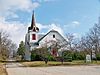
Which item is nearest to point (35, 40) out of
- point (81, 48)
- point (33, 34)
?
point (33, 34)

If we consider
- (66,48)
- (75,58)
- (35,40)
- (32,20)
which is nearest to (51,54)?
(75,58)

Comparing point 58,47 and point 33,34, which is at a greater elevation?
point 33,34

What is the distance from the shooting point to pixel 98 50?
67.5 meters

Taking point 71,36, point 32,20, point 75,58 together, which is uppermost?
point 32,20

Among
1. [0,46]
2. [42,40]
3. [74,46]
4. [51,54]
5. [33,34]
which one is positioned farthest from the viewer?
[33,34]

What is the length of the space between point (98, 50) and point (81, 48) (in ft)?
15.1

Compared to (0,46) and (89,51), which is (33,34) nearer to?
(89,51)

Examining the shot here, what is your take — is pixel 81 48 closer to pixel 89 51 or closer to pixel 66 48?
pixel 89 51

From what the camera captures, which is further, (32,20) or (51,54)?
(32,20)

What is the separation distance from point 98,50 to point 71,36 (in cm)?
836

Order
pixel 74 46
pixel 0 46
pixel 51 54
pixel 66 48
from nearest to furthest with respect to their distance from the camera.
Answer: pixel 0 46, pixel 66 48, pixel 74 46, pixel 51 54

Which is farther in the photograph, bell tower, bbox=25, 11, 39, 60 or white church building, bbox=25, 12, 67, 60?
bell tower, bbox=25, 11, 39, 60

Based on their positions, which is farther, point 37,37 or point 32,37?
point 37,37

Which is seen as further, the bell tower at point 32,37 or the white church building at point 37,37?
the bell tower at point 32,37
